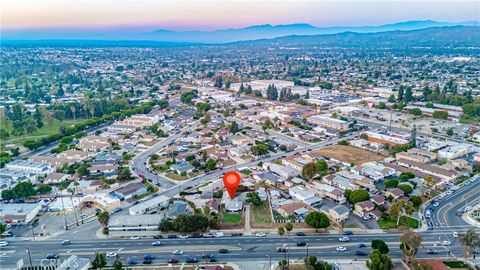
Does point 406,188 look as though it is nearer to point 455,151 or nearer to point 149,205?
point 455,151

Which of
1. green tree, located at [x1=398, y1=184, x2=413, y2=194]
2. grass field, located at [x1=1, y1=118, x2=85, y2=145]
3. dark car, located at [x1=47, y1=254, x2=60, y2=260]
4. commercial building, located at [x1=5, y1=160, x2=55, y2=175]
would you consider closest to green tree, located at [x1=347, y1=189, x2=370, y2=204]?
green tree, located at [x1=398, y1=184, x2=413, y2=194]

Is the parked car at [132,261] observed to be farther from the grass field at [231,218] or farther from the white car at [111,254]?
the grass field at [231,218]

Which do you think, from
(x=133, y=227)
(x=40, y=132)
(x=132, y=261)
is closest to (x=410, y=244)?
(x=132, y=261)

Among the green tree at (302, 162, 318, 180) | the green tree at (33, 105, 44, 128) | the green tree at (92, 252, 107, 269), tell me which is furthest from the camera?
the green tree at (33, 105, 44, 128)

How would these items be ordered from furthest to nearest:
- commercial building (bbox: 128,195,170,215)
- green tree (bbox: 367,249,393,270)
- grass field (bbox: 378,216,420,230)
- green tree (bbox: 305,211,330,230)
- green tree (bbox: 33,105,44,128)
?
green tree (bbox: 33,105,44,128) < commercial building (bbox: 128,195,170,215) < grass field (bbox: 378,216,420,230) < green tree (bbox: 305,211,330,230) < green tree (bbox: 367,249,393,270)

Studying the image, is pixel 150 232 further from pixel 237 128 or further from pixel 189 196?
pixel 237 128

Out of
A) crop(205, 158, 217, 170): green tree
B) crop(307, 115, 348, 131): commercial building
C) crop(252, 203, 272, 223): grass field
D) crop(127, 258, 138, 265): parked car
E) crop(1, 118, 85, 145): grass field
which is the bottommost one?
crop(127, 258, 138, 265): parked car

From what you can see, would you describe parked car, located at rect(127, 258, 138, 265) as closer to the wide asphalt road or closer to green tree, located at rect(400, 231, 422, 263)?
the wide asphalt road

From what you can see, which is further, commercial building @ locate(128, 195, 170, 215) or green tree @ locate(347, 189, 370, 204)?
green tree @ locate(347, 189, 370, 204)
